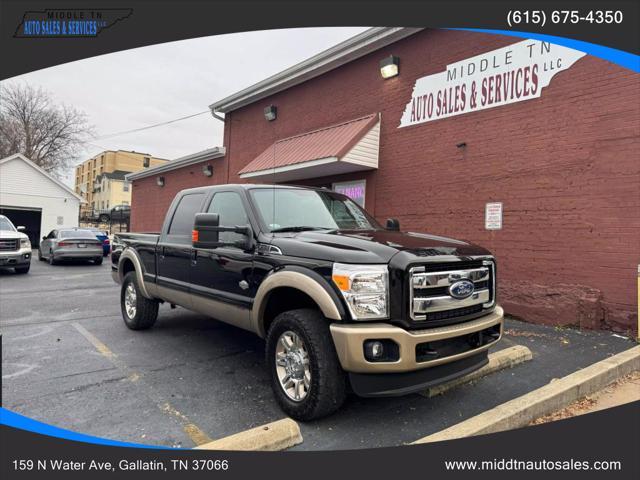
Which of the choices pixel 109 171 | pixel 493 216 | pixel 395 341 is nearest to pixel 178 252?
pixel 395 341

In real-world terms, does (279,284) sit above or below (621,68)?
below

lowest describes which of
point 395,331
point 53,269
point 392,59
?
point 53,269

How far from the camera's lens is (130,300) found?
6.18 meters

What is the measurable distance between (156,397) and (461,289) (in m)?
2.85

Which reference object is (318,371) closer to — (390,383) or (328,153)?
(390,383)

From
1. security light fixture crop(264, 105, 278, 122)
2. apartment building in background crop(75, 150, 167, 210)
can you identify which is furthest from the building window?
apartment building in background crop(75, 150, 167, 210)

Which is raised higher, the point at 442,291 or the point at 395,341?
the point at 442,291

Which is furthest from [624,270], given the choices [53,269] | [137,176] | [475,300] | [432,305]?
[137,176]

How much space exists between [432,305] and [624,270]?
423cm

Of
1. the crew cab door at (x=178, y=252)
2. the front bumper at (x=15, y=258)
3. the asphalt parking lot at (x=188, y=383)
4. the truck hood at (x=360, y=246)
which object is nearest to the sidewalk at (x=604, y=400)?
the asphalt parking lot at (x=188, y=383)

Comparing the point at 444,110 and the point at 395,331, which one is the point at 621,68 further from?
the point at 395,331

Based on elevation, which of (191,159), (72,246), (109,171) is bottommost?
(72,246)

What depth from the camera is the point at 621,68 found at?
5688 mm

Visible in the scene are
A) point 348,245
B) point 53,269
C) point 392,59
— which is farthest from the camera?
point 53,269
